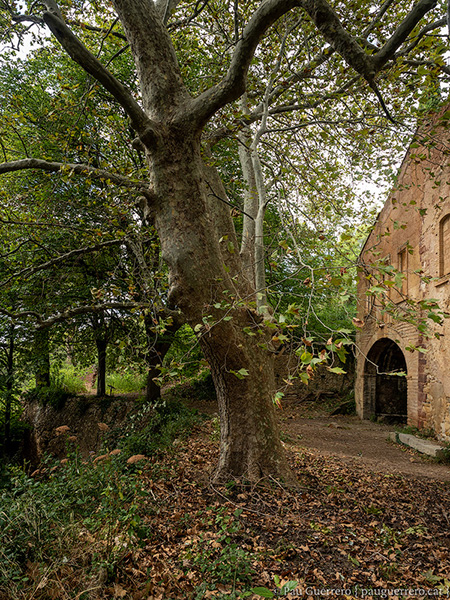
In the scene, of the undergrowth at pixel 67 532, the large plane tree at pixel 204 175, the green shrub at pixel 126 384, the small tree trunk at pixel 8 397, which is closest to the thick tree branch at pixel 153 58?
the large plane tree at pixel 204 175

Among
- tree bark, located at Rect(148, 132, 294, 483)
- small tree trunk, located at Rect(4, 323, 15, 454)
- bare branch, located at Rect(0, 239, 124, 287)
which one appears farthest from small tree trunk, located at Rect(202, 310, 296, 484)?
small tree trunk, located at Rect(4, 323, 15, 454)

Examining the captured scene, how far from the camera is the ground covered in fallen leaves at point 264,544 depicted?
8.60 feet

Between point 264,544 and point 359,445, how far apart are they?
7182 mm

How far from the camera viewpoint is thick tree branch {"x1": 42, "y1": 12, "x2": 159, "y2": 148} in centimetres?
314

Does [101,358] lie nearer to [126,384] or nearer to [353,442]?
[126,384]

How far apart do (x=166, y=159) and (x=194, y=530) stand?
3.77m

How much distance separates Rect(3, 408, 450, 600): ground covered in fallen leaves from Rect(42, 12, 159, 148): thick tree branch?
3759 mm

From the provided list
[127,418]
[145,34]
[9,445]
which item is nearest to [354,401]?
[127,418]

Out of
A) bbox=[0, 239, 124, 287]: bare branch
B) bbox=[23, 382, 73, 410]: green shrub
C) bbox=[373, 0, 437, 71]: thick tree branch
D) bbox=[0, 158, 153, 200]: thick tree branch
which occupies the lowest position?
bbox=[23, 382, 73, 410]: green shrub

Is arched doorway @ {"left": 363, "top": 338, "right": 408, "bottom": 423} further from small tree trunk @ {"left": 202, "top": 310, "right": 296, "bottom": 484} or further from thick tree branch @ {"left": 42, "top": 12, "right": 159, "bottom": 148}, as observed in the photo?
thick tree branch @ {"left": 42, "top": 12, "right": 159, "bottom": 148}

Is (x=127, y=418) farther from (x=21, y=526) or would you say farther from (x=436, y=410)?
(x=436, y=410)

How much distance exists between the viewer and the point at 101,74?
3.38 metres

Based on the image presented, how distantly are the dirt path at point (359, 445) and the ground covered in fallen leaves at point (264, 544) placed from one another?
1.95 m

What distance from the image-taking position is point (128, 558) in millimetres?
2926
